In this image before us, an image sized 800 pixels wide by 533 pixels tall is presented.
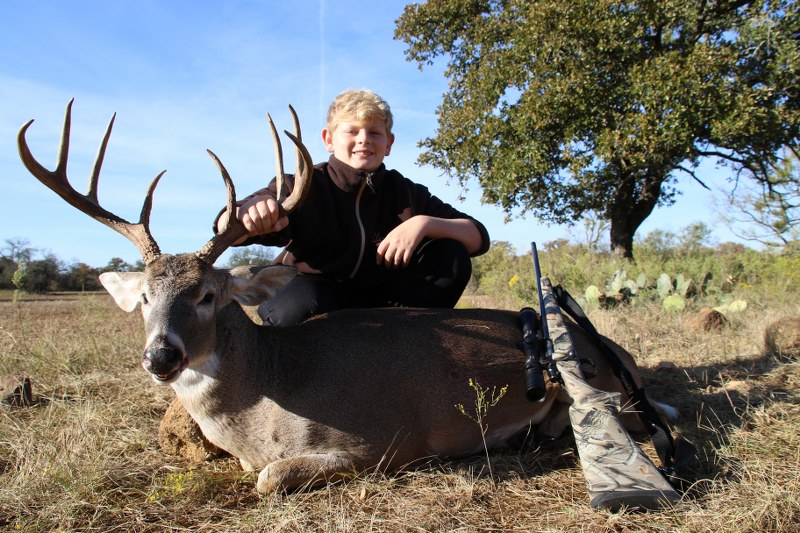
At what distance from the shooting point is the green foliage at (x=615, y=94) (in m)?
10.3

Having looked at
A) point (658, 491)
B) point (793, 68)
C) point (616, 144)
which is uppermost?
point (793, 68)

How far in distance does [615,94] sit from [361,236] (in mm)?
9104

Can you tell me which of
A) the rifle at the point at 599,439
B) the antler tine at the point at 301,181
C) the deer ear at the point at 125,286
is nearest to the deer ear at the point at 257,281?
the antler tine at the point at 301,181

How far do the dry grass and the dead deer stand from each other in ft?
0.54

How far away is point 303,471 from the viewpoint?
2.65 metres

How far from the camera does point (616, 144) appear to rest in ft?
35.1

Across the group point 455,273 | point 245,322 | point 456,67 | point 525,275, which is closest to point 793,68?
point 525,275

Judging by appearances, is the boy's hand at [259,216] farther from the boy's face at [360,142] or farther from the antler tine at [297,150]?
the boy's face at [360,142]

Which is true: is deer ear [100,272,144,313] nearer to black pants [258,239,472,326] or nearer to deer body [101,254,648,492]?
deer body [101,254,648,492]

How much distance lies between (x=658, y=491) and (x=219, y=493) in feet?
6.59

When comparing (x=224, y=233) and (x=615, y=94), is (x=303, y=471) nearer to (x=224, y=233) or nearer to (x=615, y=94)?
(x=224, y=233)

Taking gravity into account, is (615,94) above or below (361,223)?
above

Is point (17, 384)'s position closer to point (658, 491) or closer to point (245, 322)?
point (245, 322)

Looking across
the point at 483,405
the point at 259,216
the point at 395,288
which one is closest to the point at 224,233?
the point at 259,216
